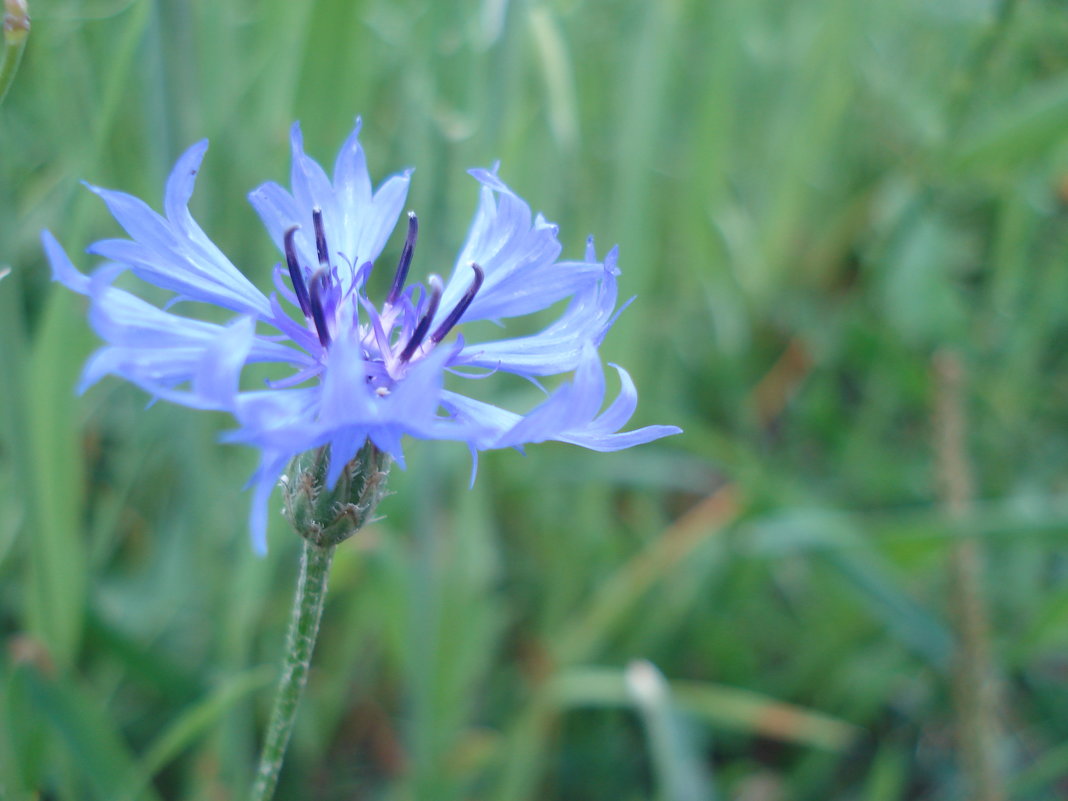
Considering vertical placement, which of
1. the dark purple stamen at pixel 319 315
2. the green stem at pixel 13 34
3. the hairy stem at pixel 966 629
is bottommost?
the hairy stem at pixel 966 629

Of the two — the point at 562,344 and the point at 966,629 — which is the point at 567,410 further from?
the point at 966,629

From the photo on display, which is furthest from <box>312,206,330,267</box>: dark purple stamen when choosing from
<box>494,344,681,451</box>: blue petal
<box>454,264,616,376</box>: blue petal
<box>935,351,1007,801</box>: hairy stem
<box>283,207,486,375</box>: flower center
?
<box>935,351,1007,801</box>: hairy stem

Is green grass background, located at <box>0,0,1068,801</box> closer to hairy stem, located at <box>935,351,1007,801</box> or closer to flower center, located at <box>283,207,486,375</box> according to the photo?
hairy stem, located at <box>935,351,1007,801</box>

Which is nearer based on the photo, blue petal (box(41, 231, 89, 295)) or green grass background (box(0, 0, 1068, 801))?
blue petal (box(41, 231, 89, 295))

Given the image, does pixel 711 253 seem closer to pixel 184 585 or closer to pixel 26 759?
pixel 184 585

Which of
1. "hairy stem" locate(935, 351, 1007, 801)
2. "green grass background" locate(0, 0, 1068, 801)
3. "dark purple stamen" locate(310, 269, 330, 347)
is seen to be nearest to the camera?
"dark purple stamen" locate(310, 269, 330, 347)

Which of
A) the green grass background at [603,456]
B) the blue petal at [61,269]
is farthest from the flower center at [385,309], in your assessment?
the green grass background at [603,456]

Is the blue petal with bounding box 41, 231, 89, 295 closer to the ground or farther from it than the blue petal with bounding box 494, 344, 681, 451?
farther from it

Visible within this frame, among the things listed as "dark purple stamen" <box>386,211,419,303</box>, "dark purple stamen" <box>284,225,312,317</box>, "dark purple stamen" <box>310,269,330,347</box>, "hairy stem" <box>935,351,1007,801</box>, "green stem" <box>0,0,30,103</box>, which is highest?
"green stem" <box>0,0,30,103</box>

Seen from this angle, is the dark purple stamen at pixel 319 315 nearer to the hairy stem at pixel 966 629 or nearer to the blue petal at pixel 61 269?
the blue petal at pixel 61 269
